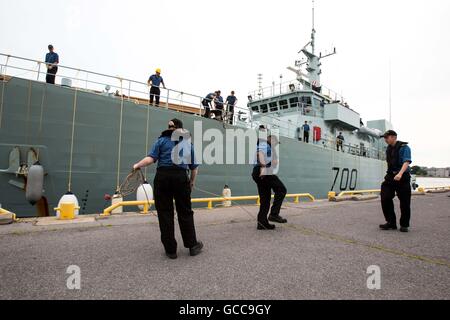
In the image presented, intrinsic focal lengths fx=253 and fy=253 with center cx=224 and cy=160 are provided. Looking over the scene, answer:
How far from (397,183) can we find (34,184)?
667cm

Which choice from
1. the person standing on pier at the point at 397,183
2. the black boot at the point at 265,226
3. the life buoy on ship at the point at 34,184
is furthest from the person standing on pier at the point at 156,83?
the person standing on pier at the point at 397,183

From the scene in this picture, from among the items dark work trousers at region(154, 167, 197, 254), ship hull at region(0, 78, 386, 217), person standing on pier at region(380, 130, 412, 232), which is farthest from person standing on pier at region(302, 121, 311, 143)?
dark work trousers at region(154, 167, 197, 254)

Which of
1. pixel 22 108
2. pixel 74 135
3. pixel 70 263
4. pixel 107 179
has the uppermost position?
pixel 22 108

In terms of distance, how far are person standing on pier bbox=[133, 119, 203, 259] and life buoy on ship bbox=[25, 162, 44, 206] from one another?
382 cm

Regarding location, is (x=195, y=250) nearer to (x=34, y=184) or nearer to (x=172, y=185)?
(x=172, y=185)

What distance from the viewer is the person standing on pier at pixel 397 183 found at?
3.85m

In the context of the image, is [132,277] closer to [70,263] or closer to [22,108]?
[70,263]

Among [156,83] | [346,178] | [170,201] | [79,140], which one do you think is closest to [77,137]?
[79,140]

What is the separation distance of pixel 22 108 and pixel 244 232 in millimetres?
5747

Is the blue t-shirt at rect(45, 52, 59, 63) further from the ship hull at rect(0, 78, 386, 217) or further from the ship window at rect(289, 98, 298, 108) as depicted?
the ship window at rect(289, 98, 298, 108)

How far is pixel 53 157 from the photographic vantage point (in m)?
5.91

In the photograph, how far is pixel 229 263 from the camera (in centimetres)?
236
